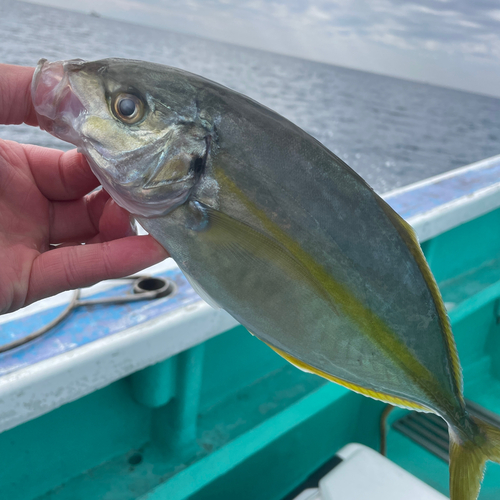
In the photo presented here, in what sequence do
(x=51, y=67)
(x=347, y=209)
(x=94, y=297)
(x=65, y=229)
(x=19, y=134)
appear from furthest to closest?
(x=19, y=134), (x=94, y=297), (x=65, y=229), (x=51, y=67), (x=347, y=209)

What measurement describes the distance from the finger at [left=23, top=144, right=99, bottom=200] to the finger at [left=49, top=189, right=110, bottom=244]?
0.09ft

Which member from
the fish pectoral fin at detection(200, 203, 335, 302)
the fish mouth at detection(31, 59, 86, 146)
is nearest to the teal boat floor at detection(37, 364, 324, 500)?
the fish pectoral fin at detection(200, 203, 335, 302)

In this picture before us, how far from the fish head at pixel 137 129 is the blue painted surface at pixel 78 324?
876mm

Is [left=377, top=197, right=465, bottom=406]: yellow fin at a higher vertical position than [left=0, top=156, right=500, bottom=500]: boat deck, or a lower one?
higher

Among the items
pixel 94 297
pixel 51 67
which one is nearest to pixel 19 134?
pixel 94 297

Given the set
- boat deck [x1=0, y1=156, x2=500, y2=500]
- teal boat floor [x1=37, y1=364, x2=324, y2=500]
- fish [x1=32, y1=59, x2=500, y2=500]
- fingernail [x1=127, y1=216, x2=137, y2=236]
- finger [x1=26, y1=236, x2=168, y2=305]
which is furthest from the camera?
teal boat floor [x1=37, y1=364, x2=324, y2=500]

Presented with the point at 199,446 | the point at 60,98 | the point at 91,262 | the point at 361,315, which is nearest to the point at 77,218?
the point at 91,262

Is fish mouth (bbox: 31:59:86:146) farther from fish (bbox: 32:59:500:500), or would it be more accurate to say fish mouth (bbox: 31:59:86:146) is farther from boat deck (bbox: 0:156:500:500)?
boat deck (bbox: 0:156:500:500)

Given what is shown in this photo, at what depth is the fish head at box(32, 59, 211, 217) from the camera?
0.97 m

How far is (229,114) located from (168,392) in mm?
1360

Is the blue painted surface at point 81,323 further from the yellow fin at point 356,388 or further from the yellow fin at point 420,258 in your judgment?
the yellow fin at point 420,258

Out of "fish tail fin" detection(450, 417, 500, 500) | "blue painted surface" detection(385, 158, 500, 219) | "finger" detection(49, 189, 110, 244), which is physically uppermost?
"finger" detection(49, 189, 110, 244)

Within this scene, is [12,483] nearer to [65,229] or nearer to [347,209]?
[65,229]

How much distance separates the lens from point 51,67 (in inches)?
41.4
